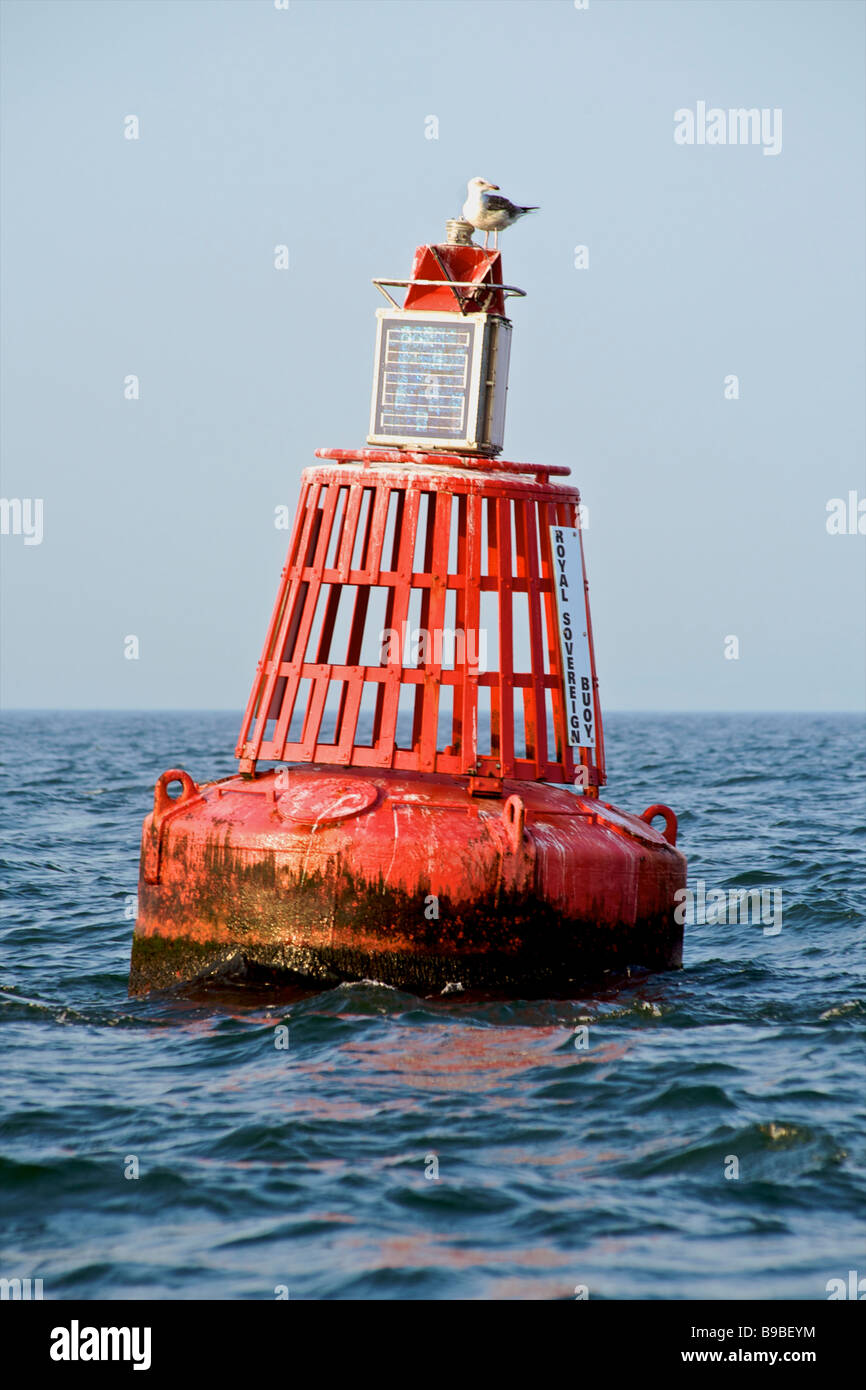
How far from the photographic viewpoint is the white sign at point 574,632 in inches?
455

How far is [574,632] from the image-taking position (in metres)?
11.7

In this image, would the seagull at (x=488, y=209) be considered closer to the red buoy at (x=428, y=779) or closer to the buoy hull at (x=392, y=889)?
the red buoy at (x=428, y=779)

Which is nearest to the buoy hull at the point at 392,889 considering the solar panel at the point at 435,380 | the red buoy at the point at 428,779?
the red buoy at the point at 428,779

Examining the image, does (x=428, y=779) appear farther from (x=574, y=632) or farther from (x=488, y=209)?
(x=488, y=209)

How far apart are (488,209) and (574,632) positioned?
9.85 ft

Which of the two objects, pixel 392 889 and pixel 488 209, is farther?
pixel 488 209

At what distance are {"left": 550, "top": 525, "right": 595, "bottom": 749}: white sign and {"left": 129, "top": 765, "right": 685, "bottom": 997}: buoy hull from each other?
71 cm

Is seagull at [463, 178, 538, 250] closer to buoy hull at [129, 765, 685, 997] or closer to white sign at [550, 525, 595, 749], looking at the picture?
white sign at [550, 525, 595, 749]

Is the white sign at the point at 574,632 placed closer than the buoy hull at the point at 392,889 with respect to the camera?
No

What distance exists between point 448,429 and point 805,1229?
632 cm

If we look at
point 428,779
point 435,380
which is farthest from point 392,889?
point 435,380

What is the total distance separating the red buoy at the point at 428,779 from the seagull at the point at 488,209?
0.24m
